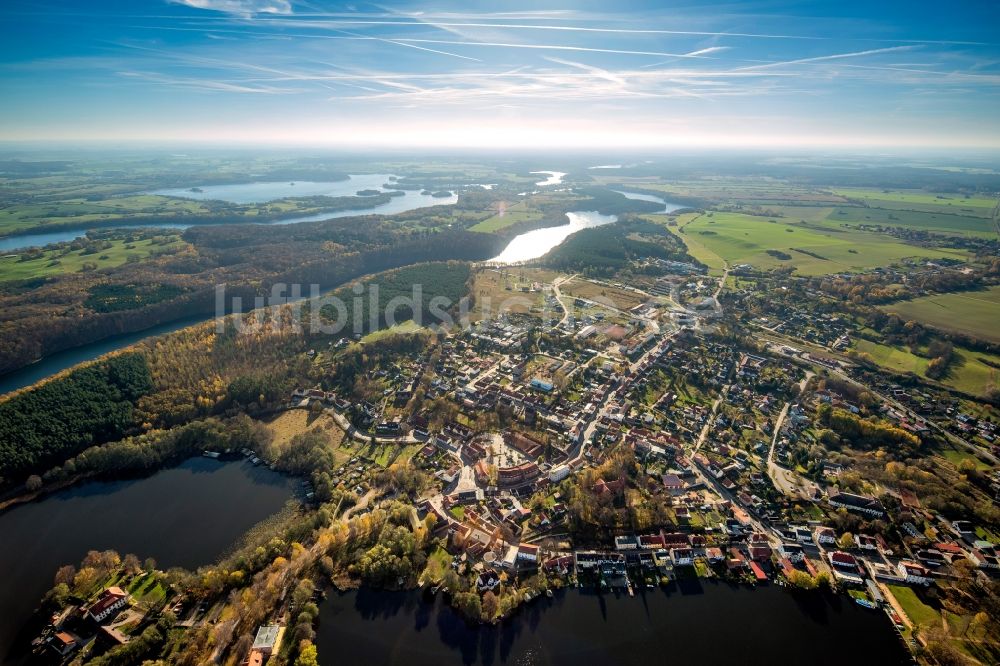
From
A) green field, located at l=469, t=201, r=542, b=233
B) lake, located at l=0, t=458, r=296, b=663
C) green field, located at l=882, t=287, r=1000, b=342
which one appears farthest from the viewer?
green field, located at l=469, t=201, r=542, b=233

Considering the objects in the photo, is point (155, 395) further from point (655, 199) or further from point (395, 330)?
point (655, 199)

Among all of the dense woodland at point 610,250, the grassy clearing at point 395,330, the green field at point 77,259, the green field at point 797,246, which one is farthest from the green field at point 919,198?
the green field at point 77,259

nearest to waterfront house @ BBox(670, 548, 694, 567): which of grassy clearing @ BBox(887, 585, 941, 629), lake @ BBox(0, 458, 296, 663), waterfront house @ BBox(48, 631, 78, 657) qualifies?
grassy clearing @ BBox(887, 585, 941, 629)

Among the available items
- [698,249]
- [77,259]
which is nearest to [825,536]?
[698,249]

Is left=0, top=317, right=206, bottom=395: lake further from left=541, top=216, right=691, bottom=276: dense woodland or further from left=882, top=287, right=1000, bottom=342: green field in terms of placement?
left=882, top=287, right=1000, bottom=342: green field

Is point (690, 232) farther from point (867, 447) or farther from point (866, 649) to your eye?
point (866, 649)
